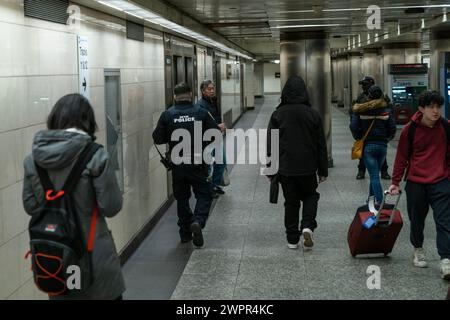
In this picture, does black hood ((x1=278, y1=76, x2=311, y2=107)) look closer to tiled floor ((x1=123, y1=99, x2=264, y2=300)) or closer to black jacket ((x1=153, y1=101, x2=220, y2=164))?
black jacket ((x1=153, y1=101, x2=220, y2=164))

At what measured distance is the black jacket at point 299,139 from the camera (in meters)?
5.48

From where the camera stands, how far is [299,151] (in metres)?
5.48

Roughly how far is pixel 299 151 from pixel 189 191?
1.26 m

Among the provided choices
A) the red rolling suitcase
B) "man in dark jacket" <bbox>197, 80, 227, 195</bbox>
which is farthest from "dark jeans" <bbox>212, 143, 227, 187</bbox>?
the red rolling suitcase

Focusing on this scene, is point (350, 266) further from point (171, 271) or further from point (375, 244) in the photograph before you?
point (171, 271)

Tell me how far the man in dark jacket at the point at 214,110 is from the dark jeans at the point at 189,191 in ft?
3.17

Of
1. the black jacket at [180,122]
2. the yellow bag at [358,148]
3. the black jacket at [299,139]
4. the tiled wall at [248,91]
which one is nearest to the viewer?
the black jacket at [299,139]

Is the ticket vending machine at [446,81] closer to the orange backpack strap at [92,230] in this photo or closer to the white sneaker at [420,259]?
the white sneaker at [420,259]

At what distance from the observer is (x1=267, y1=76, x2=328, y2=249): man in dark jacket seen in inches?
216

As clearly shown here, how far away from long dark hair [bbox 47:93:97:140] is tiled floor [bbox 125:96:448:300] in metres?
2.15

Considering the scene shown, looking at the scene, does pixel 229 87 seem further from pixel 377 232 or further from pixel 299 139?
pixel 377 232

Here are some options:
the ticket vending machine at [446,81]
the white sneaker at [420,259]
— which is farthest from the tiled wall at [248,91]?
the white sneaker at [420,259]

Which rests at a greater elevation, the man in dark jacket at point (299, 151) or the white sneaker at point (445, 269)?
the man in dark jacket at point (299, 151)
